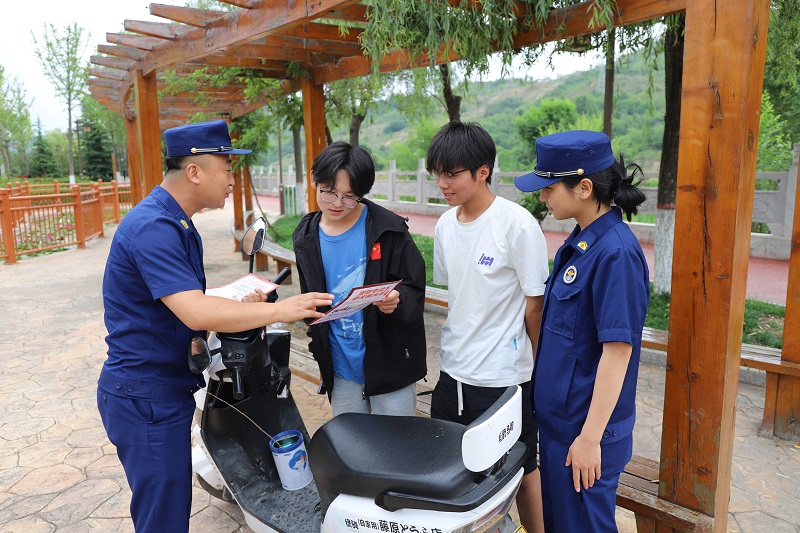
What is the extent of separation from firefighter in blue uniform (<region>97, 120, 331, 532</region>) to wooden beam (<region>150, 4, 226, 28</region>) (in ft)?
11.0

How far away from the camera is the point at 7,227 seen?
11.1 m

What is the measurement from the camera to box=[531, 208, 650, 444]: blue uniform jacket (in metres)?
1.76

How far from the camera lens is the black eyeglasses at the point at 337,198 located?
2.33 metres

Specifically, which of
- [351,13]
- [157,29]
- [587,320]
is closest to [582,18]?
[351,13]

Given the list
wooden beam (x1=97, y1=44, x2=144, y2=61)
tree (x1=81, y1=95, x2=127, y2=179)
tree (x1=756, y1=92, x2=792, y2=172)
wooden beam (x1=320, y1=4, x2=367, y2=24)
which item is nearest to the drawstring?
wooden beam (x1=320, y1=4, x2=367, y2=24)

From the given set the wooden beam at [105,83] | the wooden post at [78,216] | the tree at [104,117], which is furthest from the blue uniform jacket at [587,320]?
the tree at [104,117]

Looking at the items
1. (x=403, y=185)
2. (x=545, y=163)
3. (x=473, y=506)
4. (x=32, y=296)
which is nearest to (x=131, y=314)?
(x=473, y=506)

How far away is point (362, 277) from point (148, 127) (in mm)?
5578

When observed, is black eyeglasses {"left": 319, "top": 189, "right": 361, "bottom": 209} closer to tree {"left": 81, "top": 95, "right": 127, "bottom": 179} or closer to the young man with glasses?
the young man with glasses

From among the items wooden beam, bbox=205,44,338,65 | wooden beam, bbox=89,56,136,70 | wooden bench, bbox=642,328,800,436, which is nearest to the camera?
wooden bench, bbox=642,328,800,436

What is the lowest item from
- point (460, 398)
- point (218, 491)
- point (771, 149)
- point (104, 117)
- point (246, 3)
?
point (218, 491)

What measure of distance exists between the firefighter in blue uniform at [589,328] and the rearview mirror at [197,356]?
1228mm

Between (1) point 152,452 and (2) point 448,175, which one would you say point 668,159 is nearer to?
(2) point 448,175

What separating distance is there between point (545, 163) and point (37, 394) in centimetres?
490
